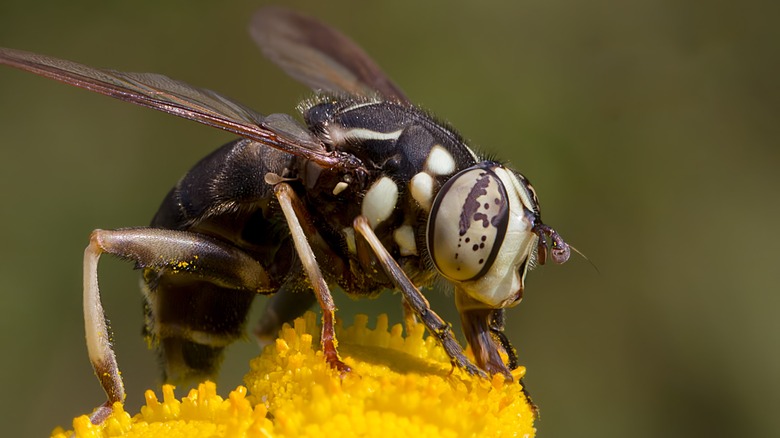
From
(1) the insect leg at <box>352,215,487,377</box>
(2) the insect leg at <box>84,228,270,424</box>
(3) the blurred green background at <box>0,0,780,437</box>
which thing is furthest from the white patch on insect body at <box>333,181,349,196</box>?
(3) the blurred green background at <box>0,0,780,437</box>

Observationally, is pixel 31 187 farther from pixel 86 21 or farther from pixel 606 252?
pixel 606 252

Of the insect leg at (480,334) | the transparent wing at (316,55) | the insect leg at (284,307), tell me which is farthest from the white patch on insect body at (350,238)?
the transparent wing at (316,55)

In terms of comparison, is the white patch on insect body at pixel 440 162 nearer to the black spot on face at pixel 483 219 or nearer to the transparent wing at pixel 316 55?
the black spot on face at pixel 483 219

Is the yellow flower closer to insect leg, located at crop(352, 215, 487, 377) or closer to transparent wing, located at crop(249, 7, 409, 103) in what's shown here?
insect leg, located at crop(352, 215, 487, 377)

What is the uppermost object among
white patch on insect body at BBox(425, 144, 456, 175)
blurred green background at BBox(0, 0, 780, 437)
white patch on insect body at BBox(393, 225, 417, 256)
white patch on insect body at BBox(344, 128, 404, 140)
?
white patch on insect body at BBox(344, 128, 404, 140)

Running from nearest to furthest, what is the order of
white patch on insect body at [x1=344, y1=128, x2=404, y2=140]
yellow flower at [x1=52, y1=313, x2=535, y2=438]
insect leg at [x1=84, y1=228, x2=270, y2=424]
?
yellow flower at [x1=52, y1=313, x2=535, y2=438] → insect leg at [x1=84, y1=228, x2=270, y2=424] → white patch on insect body at [x1=344, y1=128, x2=404, y2=140]

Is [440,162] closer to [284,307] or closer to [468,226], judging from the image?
[468,226]

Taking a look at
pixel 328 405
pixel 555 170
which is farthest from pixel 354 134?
pixel 555 170
